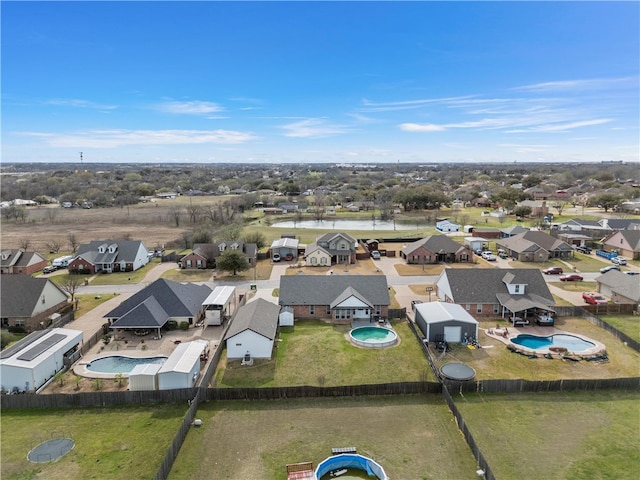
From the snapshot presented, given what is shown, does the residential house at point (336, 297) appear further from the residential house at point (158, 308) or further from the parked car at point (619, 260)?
the parked car at point (619, 260)

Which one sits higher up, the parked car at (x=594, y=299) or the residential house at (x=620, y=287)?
the residential house at (x=620, y=287)

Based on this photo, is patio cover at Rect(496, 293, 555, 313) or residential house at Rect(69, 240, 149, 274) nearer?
patio cover at Rect(496, 293, 555, 313)

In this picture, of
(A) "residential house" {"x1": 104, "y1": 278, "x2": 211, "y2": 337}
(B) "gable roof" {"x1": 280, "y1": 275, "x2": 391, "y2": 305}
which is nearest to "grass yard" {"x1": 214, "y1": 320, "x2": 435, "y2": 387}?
(B) "gable roof" {"x1": 280, "y1": 275, "x2": 391, "y2": 305}

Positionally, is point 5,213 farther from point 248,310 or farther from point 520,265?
point 520,265

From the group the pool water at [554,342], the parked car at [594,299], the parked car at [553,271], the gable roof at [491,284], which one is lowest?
the pool water at [554,342]

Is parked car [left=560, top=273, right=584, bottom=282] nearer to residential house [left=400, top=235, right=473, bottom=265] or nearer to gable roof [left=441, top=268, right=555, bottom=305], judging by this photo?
residential house [left=400, top=235, right=473, bottom=265]

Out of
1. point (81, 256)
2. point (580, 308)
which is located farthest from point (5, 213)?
point (580, 308)

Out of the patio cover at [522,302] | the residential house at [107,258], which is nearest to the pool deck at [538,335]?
the patio cover at [522,302]

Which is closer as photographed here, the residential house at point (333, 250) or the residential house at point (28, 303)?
the residential house at point (28, 303)
